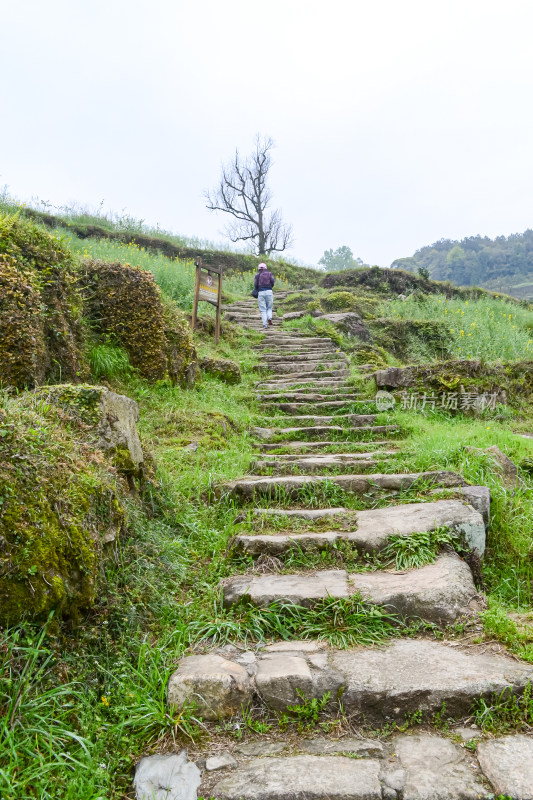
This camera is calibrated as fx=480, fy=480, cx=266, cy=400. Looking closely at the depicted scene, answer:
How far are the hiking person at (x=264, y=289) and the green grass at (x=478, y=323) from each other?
3.18 metres

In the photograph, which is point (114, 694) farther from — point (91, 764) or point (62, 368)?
point (62, 368)

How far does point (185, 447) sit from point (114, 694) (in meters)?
2.85

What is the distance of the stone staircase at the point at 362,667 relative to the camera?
172 centimetres

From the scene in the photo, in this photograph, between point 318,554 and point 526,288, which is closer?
point 318,554

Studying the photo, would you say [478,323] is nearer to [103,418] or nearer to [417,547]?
[417,547]

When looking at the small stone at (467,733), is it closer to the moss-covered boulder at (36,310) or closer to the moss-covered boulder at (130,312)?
the moss-covered boulder at (36,310)

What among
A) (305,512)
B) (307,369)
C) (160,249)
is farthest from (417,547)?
(160,249)

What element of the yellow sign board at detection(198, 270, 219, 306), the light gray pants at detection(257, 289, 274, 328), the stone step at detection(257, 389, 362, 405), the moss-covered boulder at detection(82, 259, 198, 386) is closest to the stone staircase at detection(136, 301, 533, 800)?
the moss-covered boulder at detection(82, 259, 198, 386)

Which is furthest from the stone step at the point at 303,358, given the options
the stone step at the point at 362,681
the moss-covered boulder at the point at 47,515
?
the stone step at the point at 362,681

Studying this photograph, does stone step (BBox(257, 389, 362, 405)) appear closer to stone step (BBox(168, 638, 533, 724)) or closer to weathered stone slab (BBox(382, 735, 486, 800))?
stone step (BBox(168, 638, 533, 724))

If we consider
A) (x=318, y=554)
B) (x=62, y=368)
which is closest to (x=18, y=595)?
(x=318, y=554)

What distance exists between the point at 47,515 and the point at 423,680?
5.91 feet

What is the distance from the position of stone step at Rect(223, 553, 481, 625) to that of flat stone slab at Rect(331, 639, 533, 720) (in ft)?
1.00

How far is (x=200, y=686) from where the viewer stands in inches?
81.3
